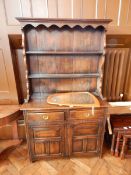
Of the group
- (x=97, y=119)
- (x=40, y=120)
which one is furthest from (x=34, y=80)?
(x=97, y=119)

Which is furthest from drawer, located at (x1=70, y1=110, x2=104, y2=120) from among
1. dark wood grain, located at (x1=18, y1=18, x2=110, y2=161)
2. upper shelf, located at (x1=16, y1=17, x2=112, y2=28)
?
upper shelf, located at (x1=16, y1=17, x2=112, y2=28)

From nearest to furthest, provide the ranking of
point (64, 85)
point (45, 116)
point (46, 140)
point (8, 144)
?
point (45, 116) < point (46, 140) < point (64, 85) < point (8, 144)

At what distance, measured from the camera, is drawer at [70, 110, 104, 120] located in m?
1.62

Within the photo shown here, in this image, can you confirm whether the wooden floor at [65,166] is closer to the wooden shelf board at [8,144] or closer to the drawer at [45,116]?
the wooden shelf board at [8,144]

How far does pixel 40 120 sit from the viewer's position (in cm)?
161

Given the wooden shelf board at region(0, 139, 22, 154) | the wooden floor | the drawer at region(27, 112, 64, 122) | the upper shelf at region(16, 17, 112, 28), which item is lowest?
the wooden floor

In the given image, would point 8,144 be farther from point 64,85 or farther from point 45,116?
point 64,85

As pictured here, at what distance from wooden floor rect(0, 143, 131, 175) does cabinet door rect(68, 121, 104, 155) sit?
0.14 m

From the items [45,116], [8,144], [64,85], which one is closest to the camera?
[45,116]

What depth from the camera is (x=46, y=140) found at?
171 cm

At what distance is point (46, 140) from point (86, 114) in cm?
56

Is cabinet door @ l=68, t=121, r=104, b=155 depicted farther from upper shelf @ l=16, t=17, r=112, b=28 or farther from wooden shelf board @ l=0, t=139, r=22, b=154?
upper shelf @ l=16, t=17, r=112, b=28

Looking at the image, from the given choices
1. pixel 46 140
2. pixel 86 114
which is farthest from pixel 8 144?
pixel 86 114

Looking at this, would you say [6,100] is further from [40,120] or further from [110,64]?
[110,64]
